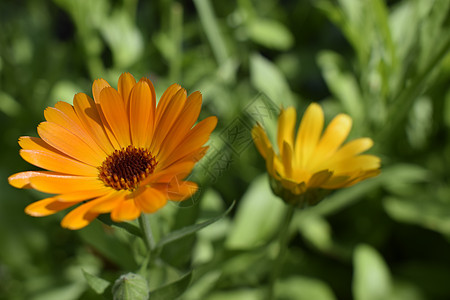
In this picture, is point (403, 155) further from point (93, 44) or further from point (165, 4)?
point (93, 44)

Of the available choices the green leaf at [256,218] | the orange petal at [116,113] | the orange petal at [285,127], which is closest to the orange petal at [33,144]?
the orange petal at [116,113]

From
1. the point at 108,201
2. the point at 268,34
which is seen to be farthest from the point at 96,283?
the point at 268,34

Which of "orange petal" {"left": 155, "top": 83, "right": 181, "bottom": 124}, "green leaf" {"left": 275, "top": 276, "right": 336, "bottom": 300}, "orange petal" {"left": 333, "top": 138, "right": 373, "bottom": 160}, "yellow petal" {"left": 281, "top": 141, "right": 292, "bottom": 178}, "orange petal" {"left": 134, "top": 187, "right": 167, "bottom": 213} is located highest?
"orange petal" {"left": 155, "top": 83, "right": 181, "bottom": 124}

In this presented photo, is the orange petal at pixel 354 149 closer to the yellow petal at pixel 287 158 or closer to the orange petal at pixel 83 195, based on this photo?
the yellow petal at pixel 287 158

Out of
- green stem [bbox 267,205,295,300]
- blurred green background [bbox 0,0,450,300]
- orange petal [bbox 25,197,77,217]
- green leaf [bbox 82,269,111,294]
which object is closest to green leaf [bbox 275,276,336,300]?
blurred green background [bbox 0,0,450,300]

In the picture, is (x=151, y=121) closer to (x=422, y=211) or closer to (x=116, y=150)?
(x=116, y=150)

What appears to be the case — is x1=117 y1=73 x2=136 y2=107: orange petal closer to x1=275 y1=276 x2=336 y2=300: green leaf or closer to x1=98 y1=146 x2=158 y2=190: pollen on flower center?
x1=98 y1=146 x2=158 y2=190: pollen on flower center

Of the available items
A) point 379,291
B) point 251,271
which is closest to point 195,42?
point 251,271
